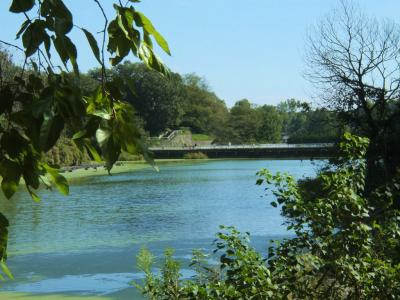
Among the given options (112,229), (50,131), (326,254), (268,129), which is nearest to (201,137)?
(268,129)

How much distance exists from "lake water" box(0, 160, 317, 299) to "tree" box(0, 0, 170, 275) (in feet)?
24.0

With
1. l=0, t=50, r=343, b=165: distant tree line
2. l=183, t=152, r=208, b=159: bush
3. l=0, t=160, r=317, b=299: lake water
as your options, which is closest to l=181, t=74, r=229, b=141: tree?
l=0, t=50, r=343, b=165: distant tree line

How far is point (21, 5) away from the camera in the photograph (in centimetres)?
107

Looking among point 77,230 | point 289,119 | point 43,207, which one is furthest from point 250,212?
point 289,119

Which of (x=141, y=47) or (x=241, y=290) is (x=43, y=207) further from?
(x=141, y=47)

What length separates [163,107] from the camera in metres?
79.6

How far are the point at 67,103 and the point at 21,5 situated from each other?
0.20m

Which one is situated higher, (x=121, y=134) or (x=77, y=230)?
(x=121, y=134)

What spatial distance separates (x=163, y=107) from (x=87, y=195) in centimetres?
5583

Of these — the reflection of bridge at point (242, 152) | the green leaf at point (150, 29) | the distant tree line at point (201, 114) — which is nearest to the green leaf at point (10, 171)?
the green leaf at point (150, 29)

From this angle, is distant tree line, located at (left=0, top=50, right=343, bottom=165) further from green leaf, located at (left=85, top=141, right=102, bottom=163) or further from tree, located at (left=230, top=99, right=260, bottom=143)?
green leaf, located at (left=85, top=141, right=102, bottom=163)

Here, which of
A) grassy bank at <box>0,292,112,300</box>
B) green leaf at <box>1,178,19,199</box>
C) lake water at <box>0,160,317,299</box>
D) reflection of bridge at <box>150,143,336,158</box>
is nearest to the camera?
green leaf at <box>1,178,19,199</box>

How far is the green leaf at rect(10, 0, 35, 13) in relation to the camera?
3.51 feet

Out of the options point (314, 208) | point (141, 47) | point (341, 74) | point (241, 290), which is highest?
point (341, 74)
